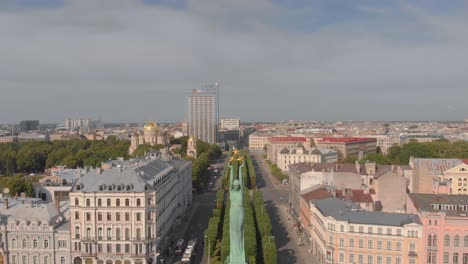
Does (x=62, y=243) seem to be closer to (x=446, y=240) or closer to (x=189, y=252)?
(x=189, y=252)

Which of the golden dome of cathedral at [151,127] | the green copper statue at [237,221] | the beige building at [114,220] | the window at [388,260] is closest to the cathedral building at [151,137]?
the golden dome of cathedral at [151,127]

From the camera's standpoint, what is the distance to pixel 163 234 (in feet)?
233

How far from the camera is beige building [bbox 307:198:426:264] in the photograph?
56.1 metres

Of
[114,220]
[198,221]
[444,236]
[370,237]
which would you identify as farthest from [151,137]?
[444,236]

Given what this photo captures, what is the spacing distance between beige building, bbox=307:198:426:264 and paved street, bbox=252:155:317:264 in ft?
26.5

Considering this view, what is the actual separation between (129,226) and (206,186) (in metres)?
69.0

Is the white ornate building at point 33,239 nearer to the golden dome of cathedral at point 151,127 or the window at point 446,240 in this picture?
the window at point 446,240

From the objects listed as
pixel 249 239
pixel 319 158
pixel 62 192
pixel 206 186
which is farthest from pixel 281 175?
pixel 249 239

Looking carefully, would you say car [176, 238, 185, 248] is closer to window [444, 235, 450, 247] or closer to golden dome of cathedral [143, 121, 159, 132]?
window [444, 235, 450, 247]

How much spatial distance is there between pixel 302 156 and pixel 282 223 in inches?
2790

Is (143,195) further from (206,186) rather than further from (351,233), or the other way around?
(206,186)

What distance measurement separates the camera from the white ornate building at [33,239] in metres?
61.1

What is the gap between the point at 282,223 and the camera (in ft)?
290

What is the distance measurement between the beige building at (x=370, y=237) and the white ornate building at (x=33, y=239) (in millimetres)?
34471
